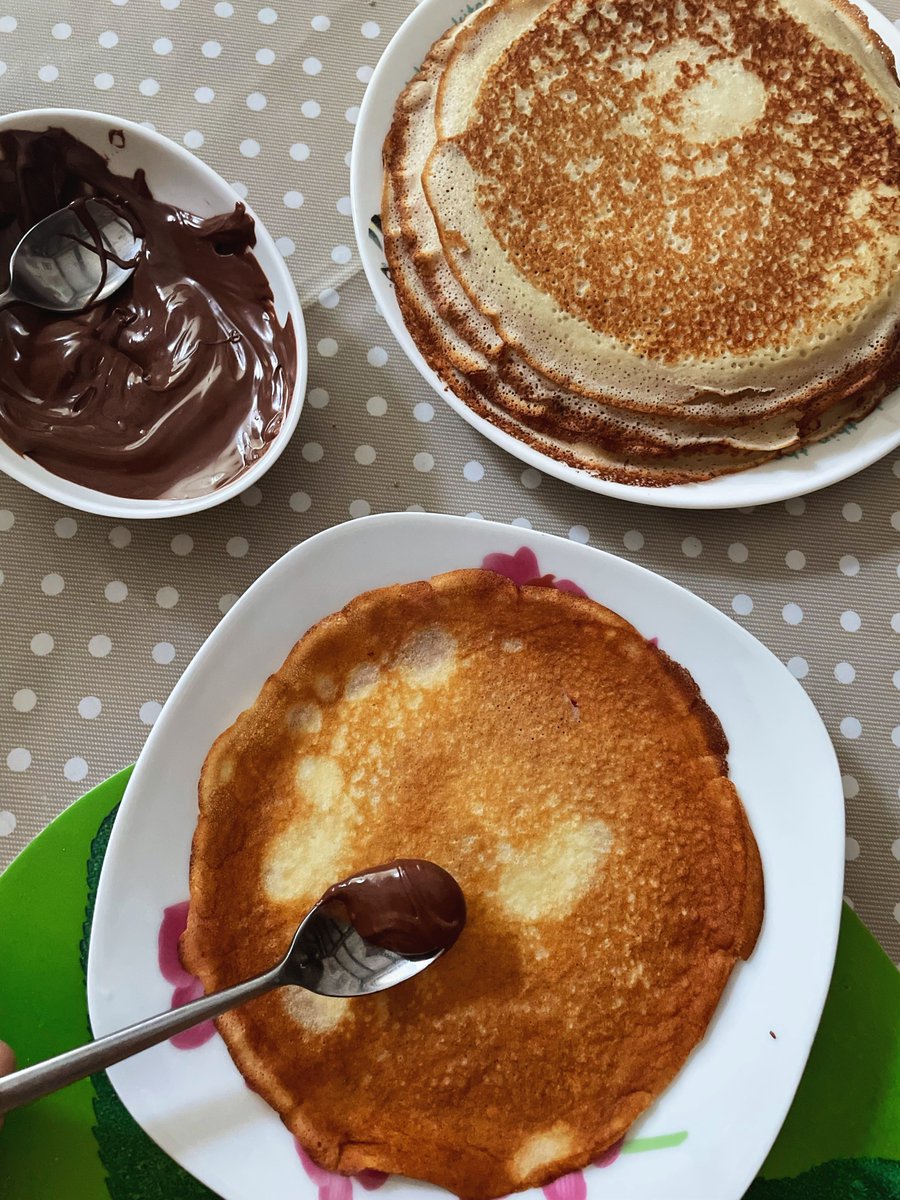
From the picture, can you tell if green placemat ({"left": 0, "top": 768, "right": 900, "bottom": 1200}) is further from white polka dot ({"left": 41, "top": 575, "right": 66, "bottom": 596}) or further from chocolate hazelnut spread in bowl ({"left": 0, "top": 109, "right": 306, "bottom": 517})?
chocolate hazelnut spread in bowl ({"left": 0, "top": 109, "right": 306, "bottom": 517})

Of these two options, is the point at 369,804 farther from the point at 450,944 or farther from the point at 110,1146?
the point at 110,1146

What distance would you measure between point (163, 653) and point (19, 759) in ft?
0.83

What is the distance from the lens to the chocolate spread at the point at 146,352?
130cm

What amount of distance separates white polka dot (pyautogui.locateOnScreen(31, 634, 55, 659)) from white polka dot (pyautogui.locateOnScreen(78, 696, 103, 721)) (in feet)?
0.29

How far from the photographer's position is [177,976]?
3.95 feet

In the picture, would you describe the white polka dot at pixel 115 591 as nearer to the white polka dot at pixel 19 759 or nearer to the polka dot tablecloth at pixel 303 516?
the polka dot tablecloth at pixel 303 516

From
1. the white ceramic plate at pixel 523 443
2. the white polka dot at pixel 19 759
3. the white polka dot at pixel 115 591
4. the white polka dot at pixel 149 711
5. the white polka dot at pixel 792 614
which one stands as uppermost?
the white ceramic plate at pixel 523 443

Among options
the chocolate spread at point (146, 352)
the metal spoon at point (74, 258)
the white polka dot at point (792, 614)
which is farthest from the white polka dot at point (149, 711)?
the white polka dot at point (792, 614)

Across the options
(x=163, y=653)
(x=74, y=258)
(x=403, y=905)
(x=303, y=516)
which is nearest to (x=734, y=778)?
(x=403, y=905)

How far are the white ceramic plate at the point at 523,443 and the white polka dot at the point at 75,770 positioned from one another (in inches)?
29.5

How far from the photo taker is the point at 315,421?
4.77ft

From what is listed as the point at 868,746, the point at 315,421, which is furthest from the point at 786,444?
the point at 315,421

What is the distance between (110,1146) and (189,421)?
979mm

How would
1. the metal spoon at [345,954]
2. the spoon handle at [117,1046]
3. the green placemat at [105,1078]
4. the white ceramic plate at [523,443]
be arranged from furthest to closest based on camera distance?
the white ceramic plate at [523,443]
the green placemat at [105,1078]
the metal spoon at [345,954]
the spoon handle at [117,1046]
